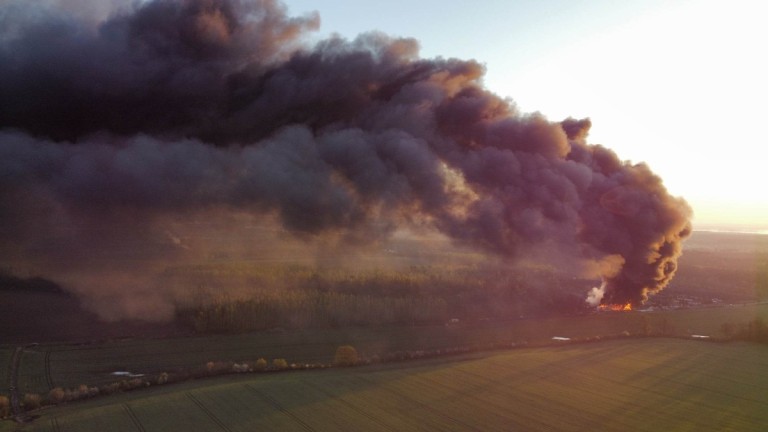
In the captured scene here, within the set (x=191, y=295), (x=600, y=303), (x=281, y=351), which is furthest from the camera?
(x=600, y=303)

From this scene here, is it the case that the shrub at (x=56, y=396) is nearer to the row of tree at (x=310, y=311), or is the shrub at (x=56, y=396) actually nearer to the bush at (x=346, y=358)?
the bush at (x=346, y=358)

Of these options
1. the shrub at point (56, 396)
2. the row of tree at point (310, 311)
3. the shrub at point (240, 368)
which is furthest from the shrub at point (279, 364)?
the row of tree at point (310, 311)

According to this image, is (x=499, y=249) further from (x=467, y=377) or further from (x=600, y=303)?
(x=600, y=303)

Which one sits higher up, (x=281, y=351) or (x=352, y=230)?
(x=352, y=230)

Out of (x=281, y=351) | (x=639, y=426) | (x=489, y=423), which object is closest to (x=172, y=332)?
(x=281, y=351)

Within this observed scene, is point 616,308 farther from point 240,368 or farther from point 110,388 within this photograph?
point 110,388

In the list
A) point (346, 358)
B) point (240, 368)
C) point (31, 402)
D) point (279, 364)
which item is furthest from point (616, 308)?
point (31, 402)

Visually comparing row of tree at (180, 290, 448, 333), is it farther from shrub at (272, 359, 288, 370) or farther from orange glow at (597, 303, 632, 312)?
orange glow at (597, 303, 632, 312)
